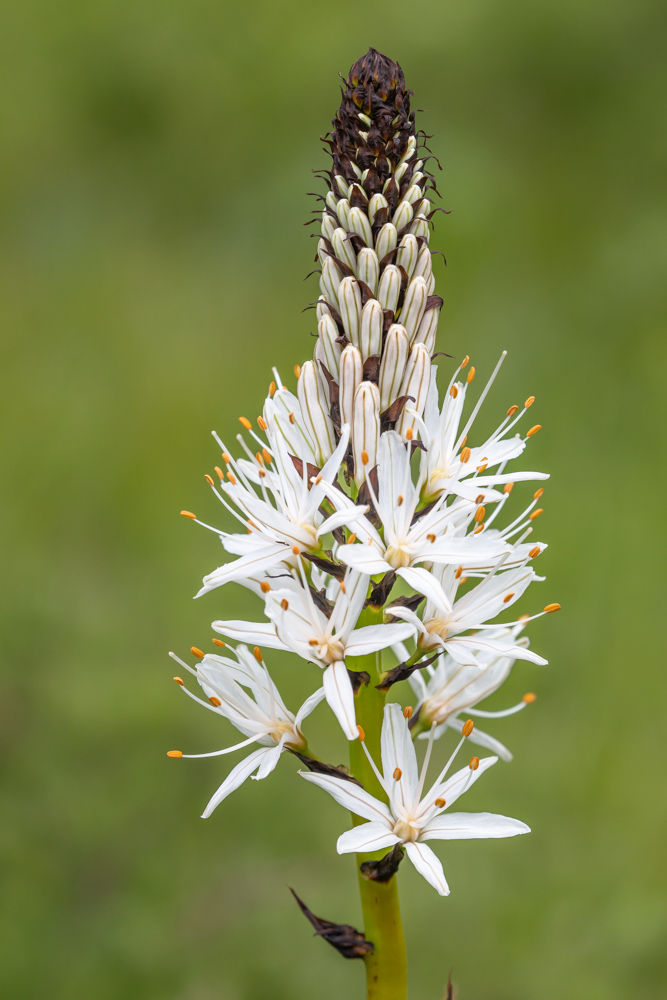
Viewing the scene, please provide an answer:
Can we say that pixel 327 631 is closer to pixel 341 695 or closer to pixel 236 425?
pixel 341 695

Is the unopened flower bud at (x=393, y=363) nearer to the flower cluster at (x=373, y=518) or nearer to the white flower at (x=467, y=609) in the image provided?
the flower cluster at (x=373, y=518)

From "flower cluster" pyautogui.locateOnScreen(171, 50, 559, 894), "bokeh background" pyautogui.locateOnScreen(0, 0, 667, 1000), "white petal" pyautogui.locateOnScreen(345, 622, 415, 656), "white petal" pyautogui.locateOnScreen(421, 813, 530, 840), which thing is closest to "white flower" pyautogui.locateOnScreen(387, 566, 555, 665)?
"flower cluster" pyautogui.locateOnScreen(171, 50, 559, 894)

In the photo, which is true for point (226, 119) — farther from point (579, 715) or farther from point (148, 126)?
point (579, 715)

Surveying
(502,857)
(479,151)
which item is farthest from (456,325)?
(502,857)

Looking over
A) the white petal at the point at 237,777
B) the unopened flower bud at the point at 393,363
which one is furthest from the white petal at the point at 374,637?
the unopened flower bud at the point at 393,363

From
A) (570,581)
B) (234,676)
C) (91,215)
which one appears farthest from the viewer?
(91,215)

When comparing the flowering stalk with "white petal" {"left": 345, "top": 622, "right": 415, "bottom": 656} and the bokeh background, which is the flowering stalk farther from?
the bokeh background

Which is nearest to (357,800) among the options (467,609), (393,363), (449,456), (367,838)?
(367,838)
